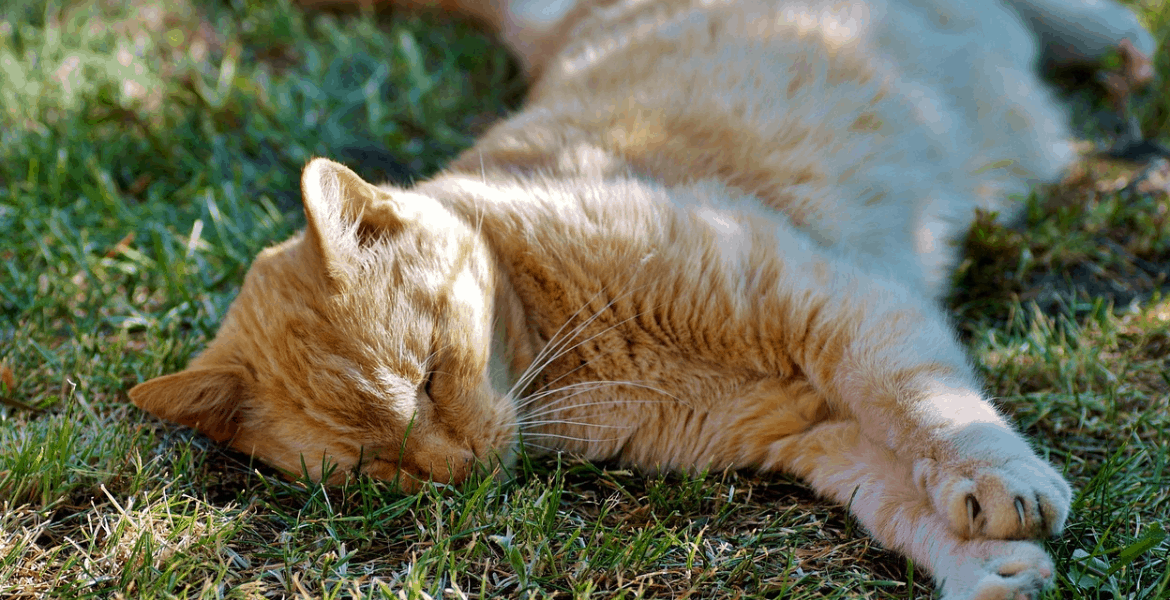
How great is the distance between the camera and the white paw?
5.59ft

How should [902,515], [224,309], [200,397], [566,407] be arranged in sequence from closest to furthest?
[902,515]
[200,397]
[566,407]
[224,309]

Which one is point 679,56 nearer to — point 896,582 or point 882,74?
point 882,74

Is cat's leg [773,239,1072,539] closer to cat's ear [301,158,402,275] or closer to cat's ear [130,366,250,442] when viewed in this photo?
cat's ear [301,158,402,275]

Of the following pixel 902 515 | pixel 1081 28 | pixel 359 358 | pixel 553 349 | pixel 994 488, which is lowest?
pixel 902 515

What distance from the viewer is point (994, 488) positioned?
1840mm

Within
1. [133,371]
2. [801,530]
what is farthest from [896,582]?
[133,371]

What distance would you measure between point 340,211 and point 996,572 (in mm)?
1743

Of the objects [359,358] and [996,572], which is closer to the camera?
[996,572]

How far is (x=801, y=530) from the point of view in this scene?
2.04m

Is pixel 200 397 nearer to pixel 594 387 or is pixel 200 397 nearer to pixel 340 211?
pixel 340 211

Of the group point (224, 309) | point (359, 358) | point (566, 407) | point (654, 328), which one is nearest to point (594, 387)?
point (566, 407)

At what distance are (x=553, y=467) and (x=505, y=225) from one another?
2.29 feet

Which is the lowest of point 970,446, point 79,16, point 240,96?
point 970,446

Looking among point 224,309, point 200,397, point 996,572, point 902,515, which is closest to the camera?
point 996,572
